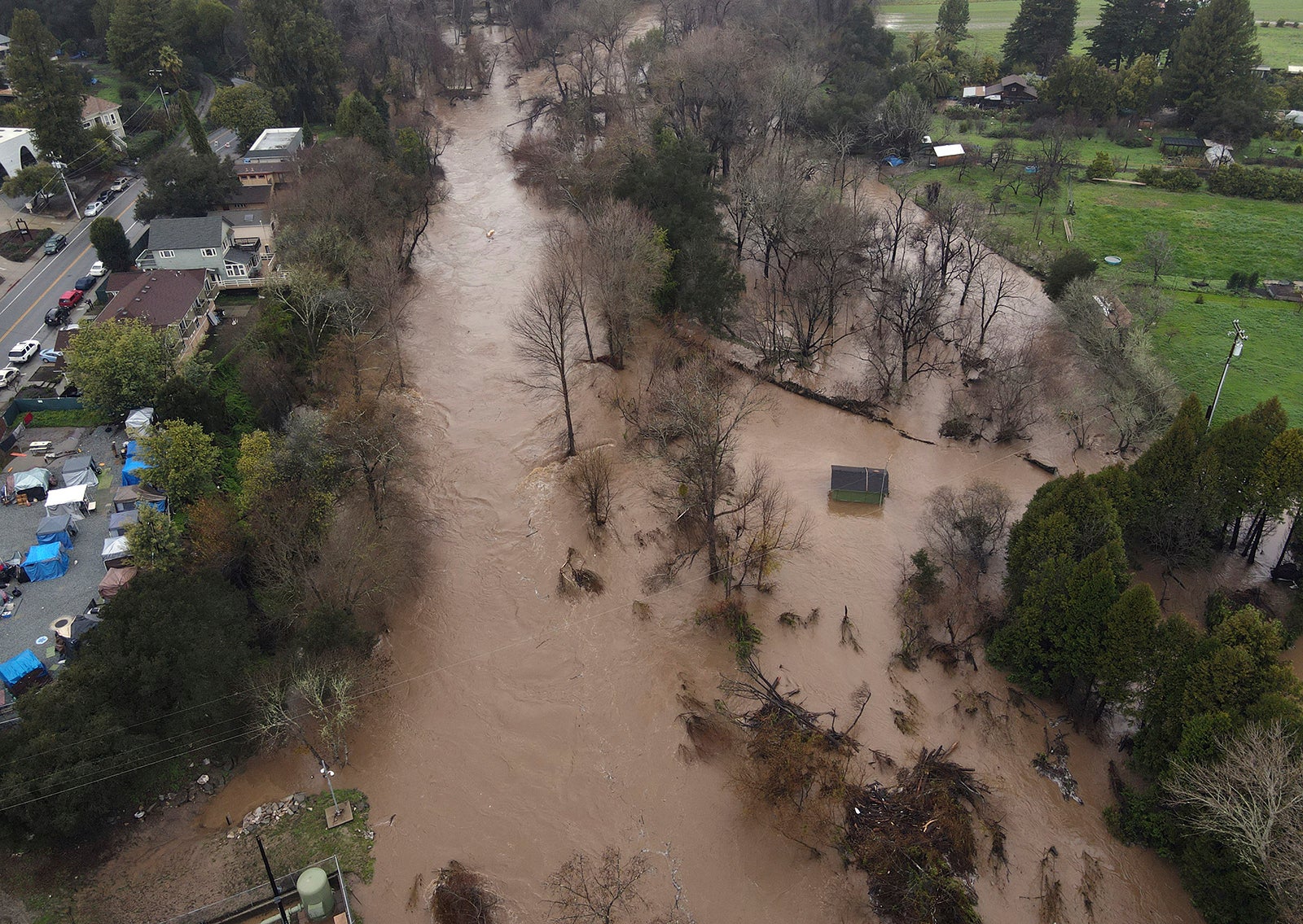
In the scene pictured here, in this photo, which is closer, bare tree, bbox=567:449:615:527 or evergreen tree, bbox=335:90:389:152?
bare tree, bbox=567:449:615:527

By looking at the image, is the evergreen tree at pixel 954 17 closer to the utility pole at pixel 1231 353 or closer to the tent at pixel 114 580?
the utility pole at pixel 1231 353

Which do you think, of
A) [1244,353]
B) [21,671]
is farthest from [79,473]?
[1244,353]

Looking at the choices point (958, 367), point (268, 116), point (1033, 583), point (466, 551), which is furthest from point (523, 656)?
point (268, 116)

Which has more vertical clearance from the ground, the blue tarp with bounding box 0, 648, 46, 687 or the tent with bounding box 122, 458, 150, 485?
the tent with bounding box 122, 458, 150, 485

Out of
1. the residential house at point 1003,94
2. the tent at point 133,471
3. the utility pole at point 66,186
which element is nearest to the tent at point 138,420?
the tent at point 133,471

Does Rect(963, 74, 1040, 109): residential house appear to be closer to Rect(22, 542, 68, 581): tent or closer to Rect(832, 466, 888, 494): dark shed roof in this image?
Rect(832, 466, 888, 494): dark shed roof

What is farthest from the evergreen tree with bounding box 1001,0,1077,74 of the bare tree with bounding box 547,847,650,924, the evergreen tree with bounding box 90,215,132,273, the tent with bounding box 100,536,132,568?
the tent with bounding box 100,536,132,568

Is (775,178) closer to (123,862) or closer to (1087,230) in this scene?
(1087,230)
